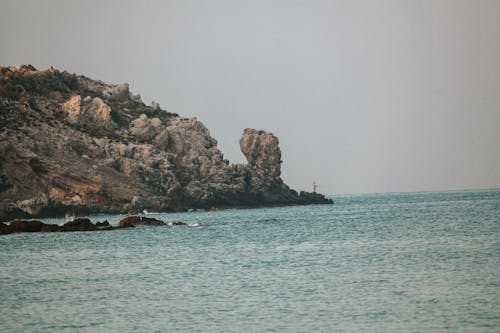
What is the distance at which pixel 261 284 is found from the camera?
4259cm

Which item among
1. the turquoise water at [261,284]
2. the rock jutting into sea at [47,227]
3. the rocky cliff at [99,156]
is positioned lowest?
the turquoise water at [261,284]

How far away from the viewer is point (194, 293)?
4038 cm

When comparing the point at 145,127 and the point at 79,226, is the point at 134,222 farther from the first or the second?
the point at 145,127

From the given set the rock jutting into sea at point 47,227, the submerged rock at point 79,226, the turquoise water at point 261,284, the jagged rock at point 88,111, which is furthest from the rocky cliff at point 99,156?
the turquoise water at point 261,284

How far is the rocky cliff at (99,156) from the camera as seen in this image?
137250 millimetres

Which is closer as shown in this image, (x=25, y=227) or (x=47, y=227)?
(x=47, y=227)

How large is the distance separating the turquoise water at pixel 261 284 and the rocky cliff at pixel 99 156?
6450cm

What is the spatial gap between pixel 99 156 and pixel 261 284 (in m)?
112

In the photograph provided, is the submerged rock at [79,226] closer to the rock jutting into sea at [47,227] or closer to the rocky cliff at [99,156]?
the rock jutting into sea at [47,227]

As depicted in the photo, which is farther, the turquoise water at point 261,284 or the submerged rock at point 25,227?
the submerged rock at point 25,227

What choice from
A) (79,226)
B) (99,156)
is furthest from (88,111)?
(79,226)

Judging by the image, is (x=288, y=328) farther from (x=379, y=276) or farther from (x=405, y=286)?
(x=379, y=276)

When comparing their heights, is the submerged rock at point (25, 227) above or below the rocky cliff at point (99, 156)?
below

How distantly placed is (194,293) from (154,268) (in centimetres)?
1281
